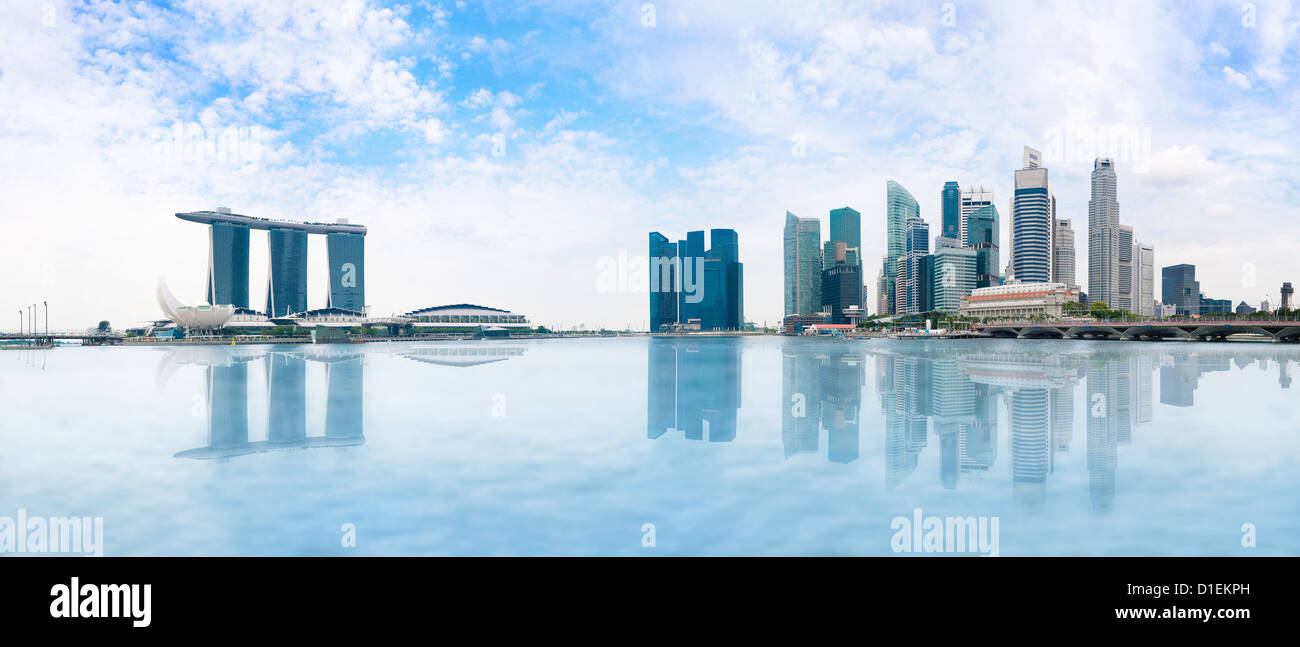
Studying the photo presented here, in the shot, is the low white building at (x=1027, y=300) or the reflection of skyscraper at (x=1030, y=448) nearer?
the reflection of skyscraper at (x=1030, y=448)

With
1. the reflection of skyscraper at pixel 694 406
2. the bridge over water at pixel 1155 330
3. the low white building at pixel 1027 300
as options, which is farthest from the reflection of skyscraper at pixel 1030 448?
the low white building at pixel 1027 300

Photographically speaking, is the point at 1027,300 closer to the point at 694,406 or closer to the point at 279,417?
the point at 694,406

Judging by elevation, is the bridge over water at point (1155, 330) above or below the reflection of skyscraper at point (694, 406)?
above

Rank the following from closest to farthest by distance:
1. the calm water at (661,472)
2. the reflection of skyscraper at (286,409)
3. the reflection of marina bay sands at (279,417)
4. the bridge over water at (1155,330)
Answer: the calm water at (661,472) < the reflection of marina bay sands at (279,417) < the reflection of skyscraper at (286,409) < the bridge over water at (1155,330)

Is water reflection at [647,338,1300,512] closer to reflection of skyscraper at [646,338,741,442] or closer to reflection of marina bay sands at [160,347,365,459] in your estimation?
reflection of skyscraper at [646,338,741,442]

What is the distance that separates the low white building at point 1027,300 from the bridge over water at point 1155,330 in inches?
725

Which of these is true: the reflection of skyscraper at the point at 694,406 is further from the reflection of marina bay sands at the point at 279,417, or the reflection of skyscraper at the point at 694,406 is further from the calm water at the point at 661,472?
the reflection of marina bay sands at the point at 279,417

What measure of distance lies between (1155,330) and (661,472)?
138 meters

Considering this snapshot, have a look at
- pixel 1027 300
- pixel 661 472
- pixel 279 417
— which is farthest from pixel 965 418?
pixel 1027 300

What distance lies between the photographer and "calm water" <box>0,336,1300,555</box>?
29.8 feet

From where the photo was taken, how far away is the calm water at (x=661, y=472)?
9086 mm

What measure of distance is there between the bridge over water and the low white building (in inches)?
725

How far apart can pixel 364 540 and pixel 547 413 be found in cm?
1205
